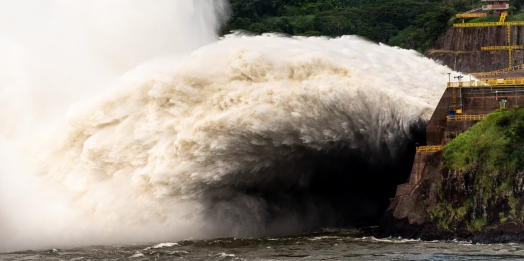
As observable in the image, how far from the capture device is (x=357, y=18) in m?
176

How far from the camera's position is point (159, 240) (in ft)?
271

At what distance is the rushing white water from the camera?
272 feet

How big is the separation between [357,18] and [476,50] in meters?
34.3

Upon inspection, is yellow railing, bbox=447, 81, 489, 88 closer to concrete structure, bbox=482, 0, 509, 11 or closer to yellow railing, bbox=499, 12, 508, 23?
yellow railing, bbox=499, 12, 508, 23

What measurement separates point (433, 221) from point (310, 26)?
95.0 meters

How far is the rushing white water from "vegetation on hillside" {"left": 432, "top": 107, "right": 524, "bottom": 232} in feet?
22.9

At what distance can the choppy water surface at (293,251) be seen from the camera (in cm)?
7200

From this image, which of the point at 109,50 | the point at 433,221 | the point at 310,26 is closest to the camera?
the point at 433,221

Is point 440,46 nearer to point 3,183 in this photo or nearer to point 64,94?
point 64,94

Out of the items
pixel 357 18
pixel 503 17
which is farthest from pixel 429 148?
pixel 357 18

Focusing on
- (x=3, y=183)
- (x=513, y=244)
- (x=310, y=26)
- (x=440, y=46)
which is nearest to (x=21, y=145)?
(x=3, y=183)

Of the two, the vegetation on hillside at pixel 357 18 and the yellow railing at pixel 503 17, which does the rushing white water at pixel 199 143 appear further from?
the vegetation on hillside at pixel 357 18

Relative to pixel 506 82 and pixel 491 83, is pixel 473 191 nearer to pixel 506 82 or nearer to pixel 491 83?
pixel 506 82

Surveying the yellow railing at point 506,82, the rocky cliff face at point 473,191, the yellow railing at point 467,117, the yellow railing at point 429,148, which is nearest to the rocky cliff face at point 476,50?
the yellow railing at point 506,82
